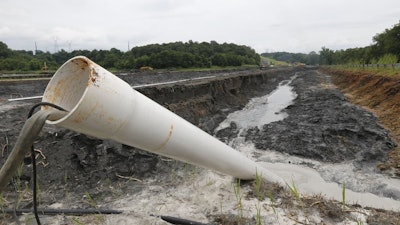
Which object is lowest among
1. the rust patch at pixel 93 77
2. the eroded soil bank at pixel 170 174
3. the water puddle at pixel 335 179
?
the water puddle at pixel 335 179

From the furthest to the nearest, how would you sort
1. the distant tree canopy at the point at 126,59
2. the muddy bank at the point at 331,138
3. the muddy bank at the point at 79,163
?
the distant tree canopy at the point at 126,59
the muddy bank at the point at 331,138
the muddy bank at the point at 79,163

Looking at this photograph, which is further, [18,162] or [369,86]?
[369,86]

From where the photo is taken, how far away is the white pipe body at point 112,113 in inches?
84.6

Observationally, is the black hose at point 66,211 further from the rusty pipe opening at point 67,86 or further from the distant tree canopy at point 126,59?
the distant tree canopy at point 126,59

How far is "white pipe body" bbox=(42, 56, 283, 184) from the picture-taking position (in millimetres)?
2148

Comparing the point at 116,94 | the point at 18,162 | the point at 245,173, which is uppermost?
the point at 116,94

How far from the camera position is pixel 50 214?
3.97 meters

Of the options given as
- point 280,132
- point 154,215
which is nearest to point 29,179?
point 154,215

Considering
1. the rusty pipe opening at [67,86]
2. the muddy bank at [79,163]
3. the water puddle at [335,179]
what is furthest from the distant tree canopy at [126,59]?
the rusty pipe opening at [67,86]

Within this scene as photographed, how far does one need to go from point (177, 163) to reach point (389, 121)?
883 centimetres

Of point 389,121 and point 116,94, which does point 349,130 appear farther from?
point 116,94

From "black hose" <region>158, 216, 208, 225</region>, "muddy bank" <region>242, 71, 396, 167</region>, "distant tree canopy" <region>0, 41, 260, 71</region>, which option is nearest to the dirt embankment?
"muddy bank" <region>242, 71, 396, 167</region>

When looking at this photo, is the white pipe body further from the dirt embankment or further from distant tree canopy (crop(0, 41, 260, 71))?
distant tree canopy (crop(0, 41, 260, 71))

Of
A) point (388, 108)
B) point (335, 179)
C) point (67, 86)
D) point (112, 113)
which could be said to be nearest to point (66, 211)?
point (67, 86)
